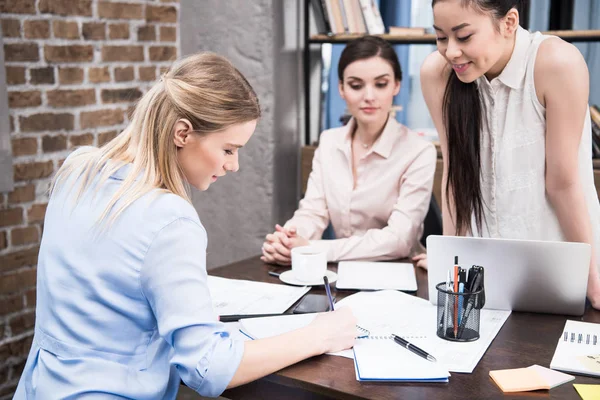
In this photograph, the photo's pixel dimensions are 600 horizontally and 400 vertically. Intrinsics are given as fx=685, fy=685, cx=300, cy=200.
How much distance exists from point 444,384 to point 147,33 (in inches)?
90.1

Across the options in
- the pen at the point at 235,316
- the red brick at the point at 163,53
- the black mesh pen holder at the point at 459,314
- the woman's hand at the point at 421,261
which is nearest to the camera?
the black mesh pen holder at the point at 459,314

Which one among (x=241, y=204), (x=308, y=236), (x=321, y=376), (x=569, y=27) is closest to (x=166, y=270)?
(x=321, y=376)

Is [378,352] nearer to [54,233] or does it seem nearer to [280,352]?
[280,352]

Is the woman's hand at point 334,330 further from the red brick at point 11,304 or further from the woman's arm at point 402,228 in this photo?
the red brick at point 11,304

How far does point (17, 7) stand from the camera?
2416 mm

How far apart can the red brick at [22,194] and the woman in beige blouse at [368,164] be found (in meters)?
0.99

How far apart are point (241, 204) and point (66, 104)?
906 millimetres

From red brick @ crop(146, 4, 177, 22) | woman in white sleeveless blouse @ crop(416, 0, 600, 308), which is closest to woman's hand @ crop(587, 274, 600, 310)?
woman in white sleeveless blouse @ crop(416, 0, 600, 308)

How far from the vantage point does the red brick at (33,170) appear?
97.3 inches

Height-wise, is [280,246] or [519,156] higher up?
[519,156]

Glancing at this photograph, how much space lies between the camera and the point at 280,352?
1.17 m

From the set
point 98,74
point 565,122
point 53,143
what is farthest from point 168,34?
point 565,122

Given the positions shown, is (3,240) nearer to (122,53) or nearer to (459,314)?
(122,53)

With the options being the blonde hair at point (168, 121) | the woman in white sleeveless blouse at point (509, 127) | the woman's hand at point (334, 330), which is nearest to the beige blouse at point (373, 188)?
the woman in white sleeveless blouse at point (509, 127)
